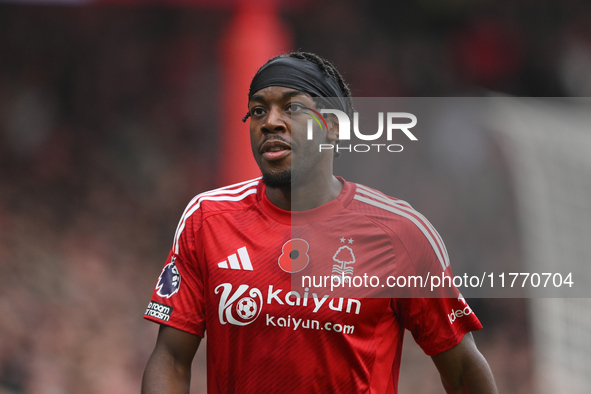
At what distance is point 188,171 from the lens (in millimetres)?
6637

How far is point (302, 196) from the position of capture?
2475mm

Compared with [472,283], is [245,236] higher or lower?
lower

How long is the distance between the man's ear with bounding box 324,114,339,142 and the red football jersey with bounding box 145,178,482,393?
0.90 feet

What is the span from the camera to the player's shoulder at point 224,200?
2451 millimetres


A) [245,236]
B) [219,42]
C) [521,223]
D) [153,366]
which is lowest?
[153,366]

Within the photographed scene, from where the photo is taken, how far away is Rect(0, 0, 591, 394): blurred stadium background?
6.11m

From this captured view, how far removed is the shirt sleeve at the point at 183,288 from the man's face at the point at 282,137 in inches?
13.8

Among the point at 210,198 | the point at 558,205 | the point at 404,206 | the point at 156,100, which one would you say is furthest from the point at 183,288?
the point at 156,100

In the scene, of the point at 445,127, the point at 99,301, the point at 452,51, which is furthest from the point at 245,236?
the point at 452,51

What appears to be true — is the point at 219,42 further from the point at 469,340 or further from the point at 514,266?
the point at 469,340

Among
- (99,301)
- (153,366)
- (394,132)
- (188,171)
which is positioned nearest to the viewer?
(153,366)

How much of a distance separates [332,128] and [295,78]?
269 millimetres

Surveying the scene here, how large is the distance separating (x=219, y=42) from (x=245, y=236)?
14.9 feet

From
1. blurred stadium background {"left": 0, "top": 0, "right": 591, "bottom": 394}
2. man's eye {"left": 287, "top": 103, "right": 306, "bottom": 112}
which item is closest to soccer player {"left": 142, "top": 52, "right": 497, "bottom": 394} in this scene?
man's eye {"left": 287, "top": 103, "right": 306, "bottom": 112}
